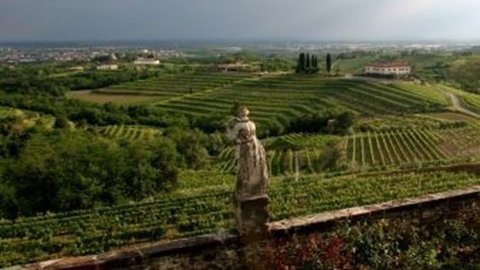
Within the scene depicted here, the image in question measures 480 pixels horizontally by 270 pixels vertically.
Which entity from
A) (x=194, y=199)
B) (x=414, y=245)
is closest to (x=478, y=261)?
(x=414, y=245)

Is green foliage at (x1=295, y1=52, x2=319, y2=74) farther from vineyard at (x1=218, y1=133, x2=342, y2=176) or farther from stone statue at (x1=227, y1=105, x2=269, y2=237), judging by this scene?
stone statue at (x1=227, y1=105, x2=269, y2=237)

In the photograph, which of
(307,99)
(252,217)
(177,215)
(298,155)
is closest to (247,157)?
(252,217)

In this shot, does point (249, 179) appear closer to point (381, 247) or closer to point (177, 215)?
point (381, 247)

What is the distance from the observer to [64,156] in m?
42.1

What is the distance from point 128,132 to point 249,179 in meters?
73.9

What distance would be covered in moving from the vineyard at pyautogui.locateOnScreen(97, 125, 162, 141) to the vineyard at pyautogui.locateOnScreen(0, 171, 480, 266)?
42426 millimetres

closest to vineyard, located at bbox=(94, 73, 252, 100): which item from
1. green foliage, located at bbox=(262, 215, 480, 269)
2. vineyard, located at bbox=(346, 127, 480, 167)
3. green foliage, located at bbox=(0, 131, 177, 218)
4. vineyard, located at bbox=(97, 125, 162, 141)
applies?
vineyard, located at bbox=(97, 125, 162, 141)

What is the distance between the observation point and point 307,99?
8888 cm

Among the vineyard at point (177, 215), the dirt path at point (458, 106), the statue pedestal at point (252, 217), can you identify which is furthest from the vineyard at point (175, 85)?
the statue pedestal at point (252, 217)

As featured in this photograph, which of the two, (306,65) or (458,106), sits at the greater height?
(306,65)

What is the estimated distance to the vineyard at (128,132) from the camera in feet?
248

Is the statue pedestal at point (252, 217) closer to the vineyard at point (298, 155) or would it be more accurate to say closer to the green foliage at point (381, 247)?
the green foliage at point (381, 247)

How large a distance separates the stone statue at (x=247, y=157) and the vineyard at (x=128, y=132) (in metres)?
67.9

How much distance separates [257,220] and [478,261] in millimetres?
3198
